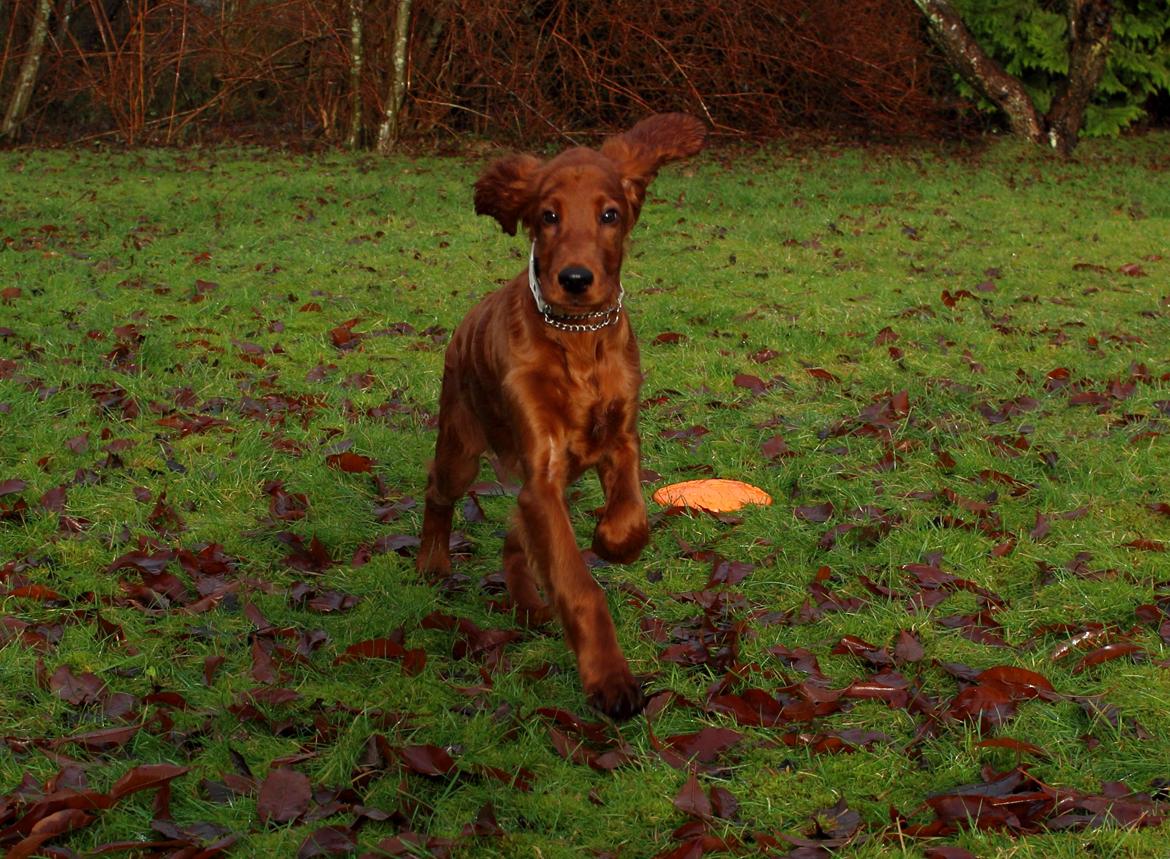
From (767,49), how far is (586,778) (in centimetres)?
1529

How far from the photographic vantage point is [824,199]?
13.8m

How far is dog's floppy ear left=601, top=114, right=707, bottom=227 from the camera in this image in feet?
12.8

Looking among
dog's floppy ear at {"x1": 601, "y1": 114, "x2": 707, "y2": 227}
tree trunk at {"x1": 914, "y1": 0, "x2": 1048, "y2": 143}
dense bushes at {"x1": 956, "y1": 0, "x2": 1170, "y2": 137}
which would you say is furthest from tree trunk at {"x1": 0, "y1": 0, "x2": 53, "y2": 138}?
dog's floppy ear at {"x1": 601, "y1": 114, "x2": 707, "y2": 227}

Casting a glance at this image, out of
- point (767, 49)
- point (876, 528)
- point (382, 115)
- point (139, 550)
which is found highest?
point (767, 49)

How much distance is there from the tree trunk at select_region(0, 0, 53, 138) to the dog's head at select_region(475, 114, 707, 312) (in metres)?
15.6

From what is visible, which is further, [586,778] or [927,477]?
[927,477]

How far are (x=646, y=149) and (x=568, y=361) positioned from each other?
74 centimetres

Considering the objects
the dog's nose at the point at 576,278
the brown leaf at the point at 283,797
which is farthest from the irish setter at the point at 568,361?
the brown leaf at the point at 283,797

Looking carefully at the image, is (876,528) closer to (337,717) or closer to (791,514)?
(791,514)

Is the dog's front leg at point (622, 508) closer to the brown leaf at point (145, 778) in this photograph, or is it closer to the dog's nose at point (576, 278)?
the dog's nose at point (576, 278)

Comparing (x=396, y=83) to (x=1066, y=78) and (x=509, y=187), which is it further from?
(x=509, y=187)

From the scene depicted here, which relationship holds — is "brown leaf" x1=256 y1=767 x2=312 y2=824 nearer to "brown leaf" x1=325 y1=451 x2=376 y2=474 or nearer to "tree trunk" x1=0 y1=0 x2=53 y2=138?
"brown leaf" x1=325 y1=451 x2=376 y2=474

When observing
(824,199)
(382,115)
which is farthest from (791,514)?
(382,115)

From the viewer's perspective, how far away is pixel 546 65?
16812 mm
